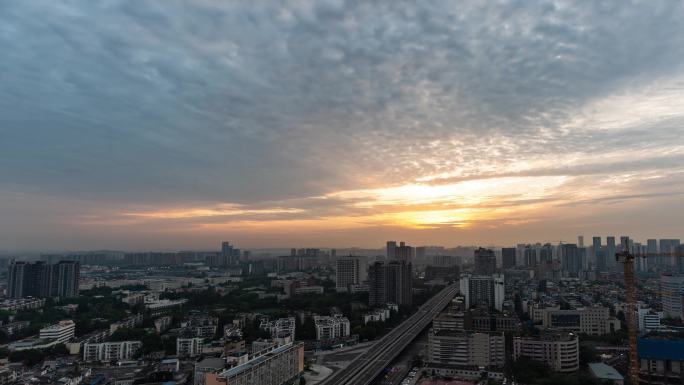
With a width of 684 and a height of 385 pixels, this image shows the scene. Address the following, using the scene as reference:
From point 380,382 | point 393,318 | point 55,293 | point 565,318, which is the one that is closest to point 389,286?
point 393,318

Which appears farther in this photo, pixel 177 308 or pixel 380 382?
pixel 177 308

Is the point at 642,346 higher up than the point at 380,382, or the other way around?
the point at 642,346

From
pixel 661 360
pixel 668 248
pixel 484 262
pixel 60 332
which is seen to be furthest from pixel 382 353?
pixel 668 248

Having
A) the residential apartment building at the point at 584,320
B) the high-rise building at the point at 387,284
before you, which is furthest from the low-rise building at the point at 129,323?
the residential apartment building at the point at 584,320

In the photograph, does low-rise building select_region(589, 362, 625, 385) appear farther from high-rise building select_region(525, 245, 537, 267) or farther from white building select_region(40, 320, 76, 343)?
high-rise building select_region(525, 245, 537, 267)

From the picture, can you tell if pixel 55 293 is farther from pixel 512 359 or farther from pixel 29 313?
pixel 512 359

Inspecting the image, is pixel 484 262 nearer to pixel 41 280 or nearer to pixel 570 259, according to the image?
pixel 570 259
